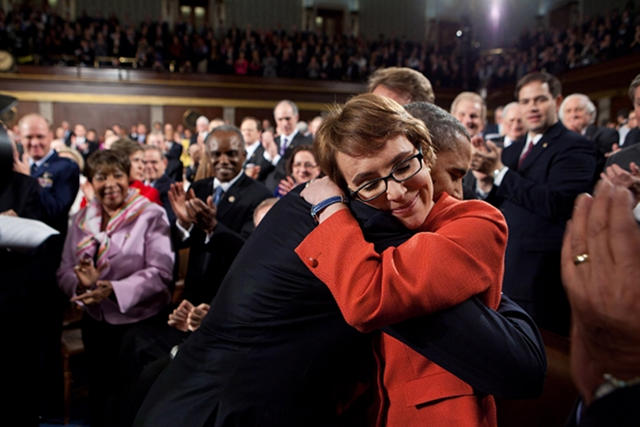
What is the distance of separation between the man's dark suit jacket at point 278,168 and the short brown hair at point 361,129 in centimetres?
289

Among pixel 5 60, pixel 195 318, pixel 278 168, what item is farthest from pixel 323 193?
pixel 5 60

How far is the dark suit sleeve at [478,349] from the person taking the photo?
3.25 feet

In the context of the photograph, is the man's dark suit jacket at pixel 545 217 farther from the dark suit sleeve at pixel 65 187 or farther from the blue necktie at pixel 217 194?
the dark suit sleeve at pixel 65 187

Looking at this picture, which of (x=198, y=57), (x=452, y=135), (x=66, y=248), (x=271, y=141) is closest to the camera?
(x=452, y=135)

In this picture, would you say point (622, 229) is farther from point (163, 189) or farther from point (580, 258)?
point (163, 189)

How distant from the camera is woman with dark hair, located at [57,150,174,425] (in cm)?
271

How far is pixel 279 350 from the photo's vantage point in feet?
3.84

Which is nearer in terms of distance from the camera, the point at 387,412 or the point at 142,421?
the point at 387,412

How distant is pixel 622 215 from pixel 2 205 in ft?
10.4

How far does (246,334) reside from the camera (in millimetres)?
1190

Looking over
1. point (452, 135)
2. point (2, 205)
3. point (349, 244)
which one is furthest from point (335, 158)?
point (2, 205)

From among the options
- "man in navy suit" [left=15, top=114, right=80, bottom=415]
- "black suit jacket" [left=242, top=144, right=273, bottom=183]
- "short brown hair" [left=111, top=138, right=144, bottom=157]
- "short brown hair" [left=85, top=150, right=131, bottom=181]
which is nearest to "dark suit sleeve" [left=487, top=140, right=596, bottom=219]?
"short brown hair" [left=85, top=150, right=131, bottom=181]

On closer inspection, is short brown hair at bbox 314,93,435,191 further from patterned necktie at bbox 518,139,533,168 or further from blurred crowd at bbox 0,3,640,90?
blurred crowd at bbox 0,3,640,90

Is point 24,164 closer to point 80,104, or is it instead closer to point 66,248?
point 66,248
